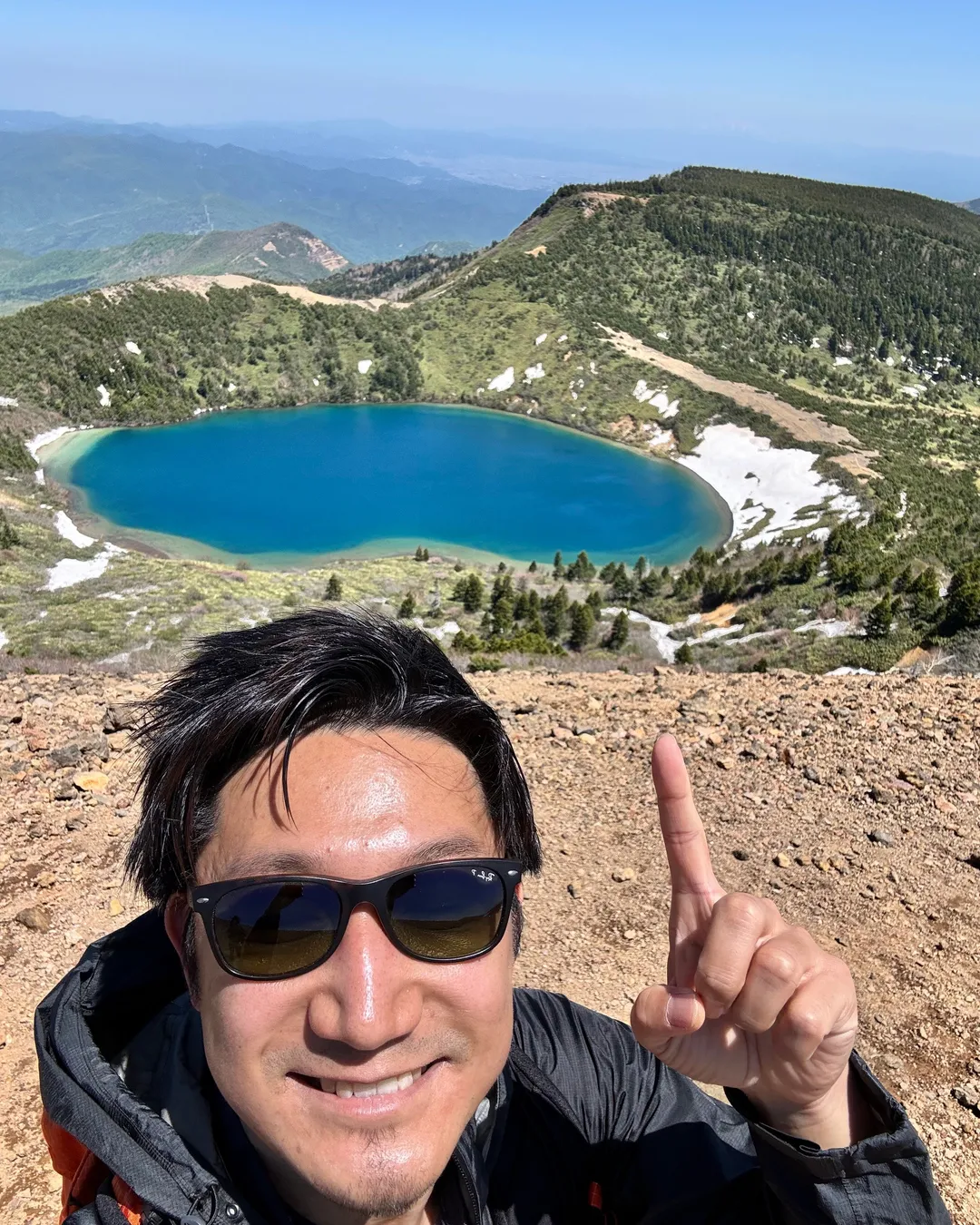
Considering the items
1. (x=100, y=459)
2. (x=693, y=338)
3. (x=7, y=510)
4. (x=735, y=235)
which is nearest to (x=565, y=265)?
(x=693, y=338)

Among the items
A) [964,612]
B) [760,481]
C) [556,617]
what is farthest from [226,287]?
[964,612]

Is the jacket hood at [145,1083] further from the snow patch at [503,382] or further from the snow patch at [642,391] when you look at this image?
the snow patch at [503,382]

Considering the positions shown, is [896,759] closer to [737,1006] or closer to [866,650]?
[737,1006]

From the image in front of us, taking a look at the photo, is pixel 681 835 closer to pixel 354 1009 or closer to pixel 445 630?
pixel 354 1009

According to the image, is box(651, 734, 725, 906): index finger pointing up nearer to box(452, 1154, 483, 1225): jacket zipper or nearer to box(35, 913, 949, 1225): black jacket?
box(35, 913, 949, 1225): black jacket

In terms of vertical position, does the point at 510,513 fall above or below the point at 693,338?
below

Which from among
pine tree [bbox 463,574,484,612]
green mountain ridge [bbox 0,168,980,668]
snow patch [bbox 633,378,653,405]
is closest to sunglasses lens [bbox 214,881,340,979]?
pine tree [bbox 463,574,484,612]

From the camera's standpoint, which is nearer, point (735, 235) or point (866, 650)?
point (866, 650)

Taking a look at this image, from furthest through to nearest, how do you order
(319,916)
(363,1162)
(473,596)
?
(473,596) → (319,916) → (363,1162)

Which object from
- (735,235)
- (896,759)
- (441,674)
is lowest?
(896,759)
